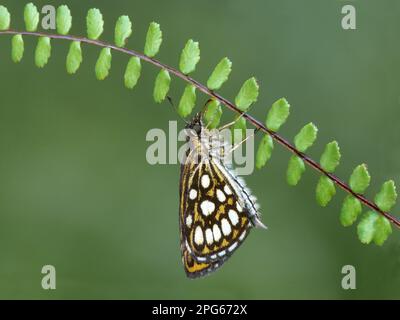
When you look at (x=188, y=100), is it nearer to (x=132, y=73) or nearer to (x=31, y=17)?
(x=132, y=73)

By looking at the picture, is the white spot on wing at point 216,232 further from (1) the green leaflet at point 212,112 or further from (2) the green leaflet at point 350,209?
(2) the green leaflet at point 350,209

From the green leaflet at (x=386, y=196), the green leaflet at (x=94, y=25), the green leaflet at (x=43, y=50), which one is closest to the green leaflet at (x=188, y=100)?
the green leaflet at (x=94, y=25)

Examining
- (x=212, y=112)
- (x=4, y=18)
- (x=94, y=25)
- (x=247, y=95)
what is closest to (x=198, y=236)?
(x=212, y=112)

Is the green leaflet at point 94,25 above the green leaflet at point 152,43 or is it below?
above

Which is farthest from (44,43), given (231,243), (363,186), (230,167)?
(363,186)

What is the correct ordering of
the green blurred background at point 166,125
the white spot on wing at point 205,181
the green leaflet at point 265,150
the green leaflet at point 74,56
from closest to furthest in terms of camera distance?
the green leaflet at point 265,150 < the green leaflet at point 74,56 < the white spot on wing at point 205,181 < the green blurred background at point 166,125

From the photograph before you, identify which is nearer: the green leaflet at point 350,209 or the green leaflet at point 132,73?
the green leaflet at point 350,209

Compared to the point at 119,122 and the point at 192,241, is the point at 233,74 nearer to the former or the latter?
the point at 119,122
